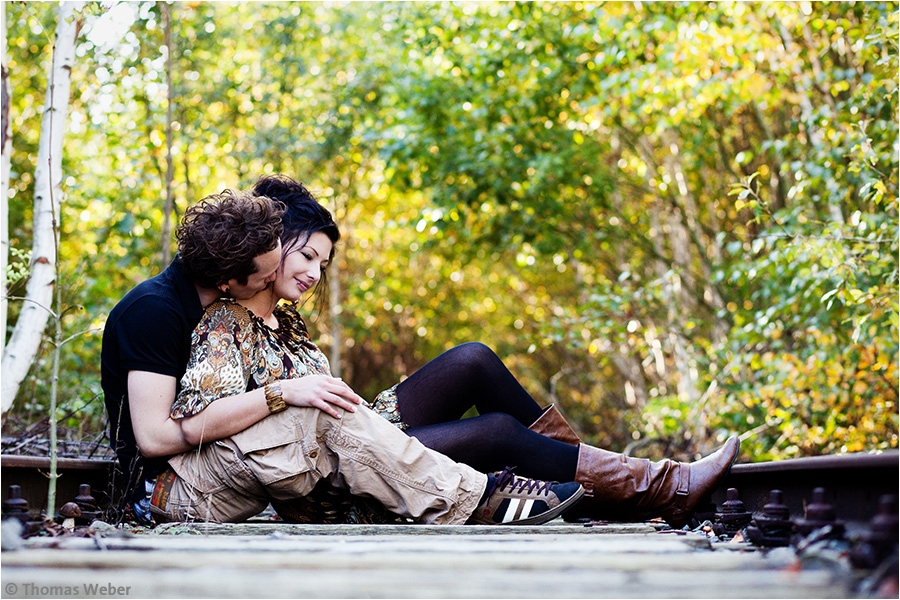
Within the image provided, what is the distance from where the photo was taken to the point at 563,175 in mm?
8227

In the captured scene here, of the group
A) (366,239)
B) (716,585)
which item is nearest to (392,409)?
(716,585)

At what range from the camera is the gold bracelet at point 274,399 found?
265 centimetres

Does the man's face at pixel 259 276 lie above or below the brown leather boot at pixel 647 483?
above

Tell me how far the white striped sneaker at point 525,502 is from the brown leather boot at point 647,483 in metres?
0.20

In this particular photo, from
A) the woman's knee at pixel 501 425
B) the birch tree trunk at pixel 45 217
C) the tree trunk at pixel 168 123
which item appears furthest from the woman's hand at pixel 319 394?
the tree trunk at pixel 168 123

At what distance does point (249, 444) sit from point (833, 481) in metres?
1.78

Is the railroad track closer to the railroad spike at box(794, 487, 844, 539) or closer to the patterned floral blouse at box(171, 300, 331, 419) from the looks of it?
the railroad spike at box(794, 487, 844, 539)

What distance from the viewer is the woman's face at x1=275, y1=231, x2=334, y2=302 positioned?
3191 millimetres

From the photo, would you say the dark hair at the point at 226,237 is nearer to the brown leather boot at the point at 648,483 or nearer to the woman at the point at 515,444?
the woman at the point at 515,444

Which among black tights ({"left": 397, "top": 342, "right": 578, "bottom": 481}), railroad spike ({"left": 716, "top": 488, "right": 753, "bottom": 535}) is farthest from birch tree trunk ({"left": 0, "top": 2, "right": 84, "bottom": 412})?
railroad spike ({"left": 716, "top": 488, "right": 753, "bottom": 535})

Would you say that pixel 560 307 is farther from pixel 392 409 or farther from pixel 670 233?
pixel 392 409

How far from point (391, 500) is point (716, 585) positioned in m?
1.50

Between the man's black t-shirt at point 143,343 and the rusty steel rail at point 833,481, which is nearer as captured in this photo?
the rusty steel rail at point 833,481

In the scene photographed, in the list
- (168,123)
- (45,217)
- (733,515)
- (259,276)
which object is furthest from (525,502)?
(168,123)
